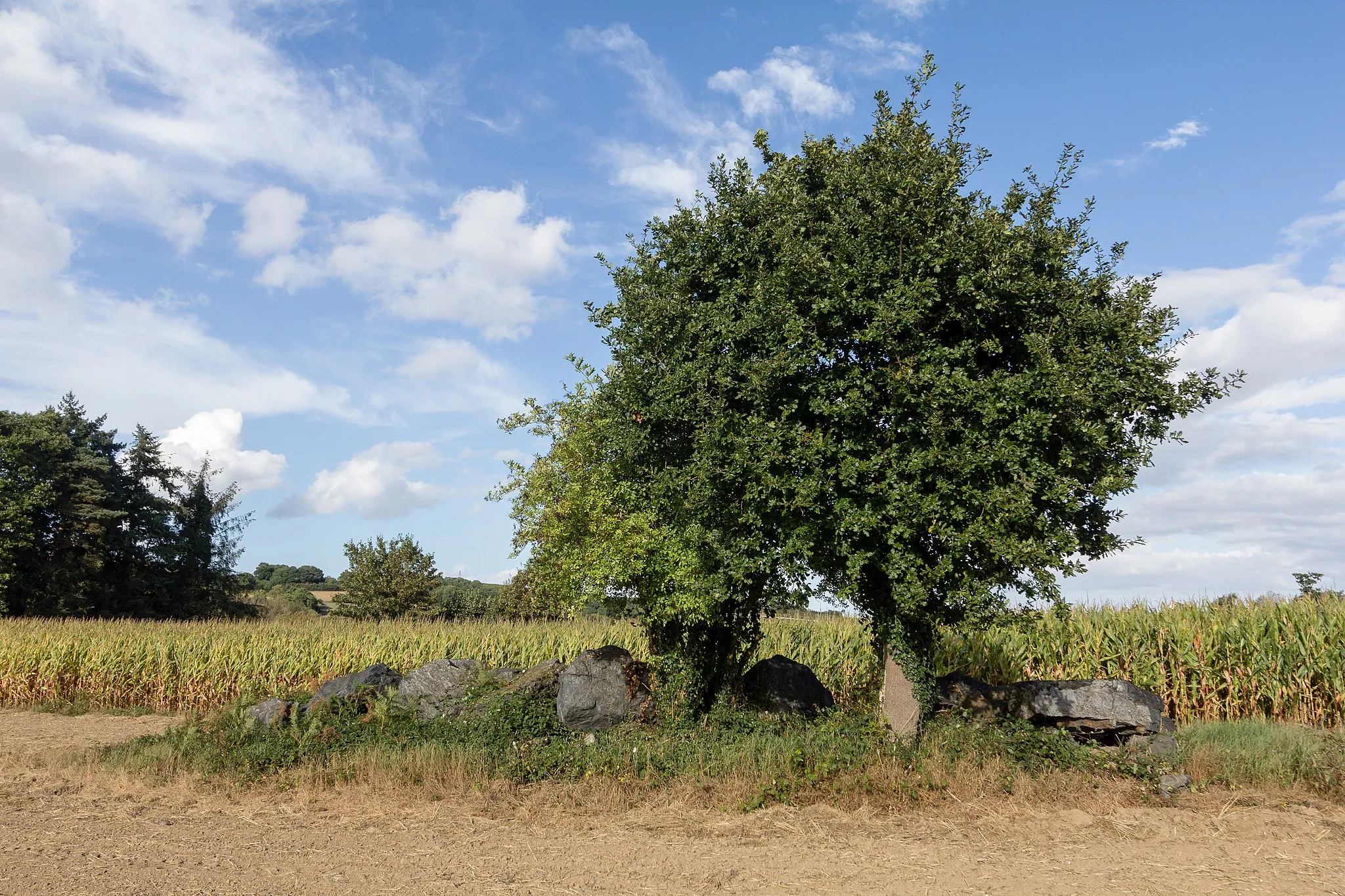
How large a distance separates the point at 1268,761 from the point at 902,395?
25.3ft

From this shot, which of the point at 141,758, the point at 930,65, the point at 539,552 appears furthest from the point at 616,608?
the point at 930,65

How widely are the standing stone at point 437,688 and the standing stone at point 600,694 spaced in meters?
1.90

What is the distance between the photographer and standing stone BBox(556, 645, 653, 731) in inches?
581

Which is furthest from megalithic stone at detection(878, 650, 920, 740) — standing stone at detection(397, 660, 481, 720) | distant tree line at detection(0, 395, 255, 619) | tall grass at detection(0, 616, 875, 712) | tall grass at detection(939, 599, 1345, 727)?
distant tree line at detection(0, 395, 255, 619)

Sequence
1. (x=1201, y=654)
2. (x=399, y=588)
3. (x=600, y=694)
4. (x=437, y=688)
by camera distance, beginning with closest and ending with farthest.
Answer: (x=600, y=694) < (x=437, y=688) < (x=1201, y=654) < (x=399, y=588)

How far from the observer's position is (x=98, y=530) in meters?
43.8

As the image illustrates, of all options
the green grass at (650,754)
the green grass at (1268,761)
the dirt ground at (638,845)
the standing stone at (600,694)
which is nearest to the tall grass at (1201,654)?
the green grass at (1268,761)

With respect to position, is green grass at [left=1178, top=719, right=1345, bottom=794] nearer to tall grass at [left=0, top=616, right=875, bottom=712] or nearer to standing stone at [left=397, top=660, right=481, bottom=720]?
tall grass at [left=0, top=616, right=875, bottom=712]

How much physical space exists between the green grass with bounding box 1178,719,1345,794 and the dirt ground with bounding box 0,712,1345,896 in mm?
483

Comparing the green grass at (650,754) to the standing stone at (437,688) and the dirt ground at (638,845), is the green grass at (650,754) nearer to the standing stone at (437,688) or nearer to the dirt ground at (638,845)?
the dirt ground at (638,845)

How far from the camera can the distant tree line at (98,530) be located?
136ft

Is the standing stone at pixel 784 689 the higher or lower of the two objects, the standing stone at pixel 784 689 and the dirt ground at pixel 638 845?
the higher

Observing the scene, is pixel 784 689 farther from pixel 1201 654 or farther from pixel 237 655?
pixel 237 655

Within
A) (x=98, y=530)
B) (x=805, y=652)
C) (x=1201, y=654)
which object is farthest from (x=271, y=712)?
(x=98, y=530)
